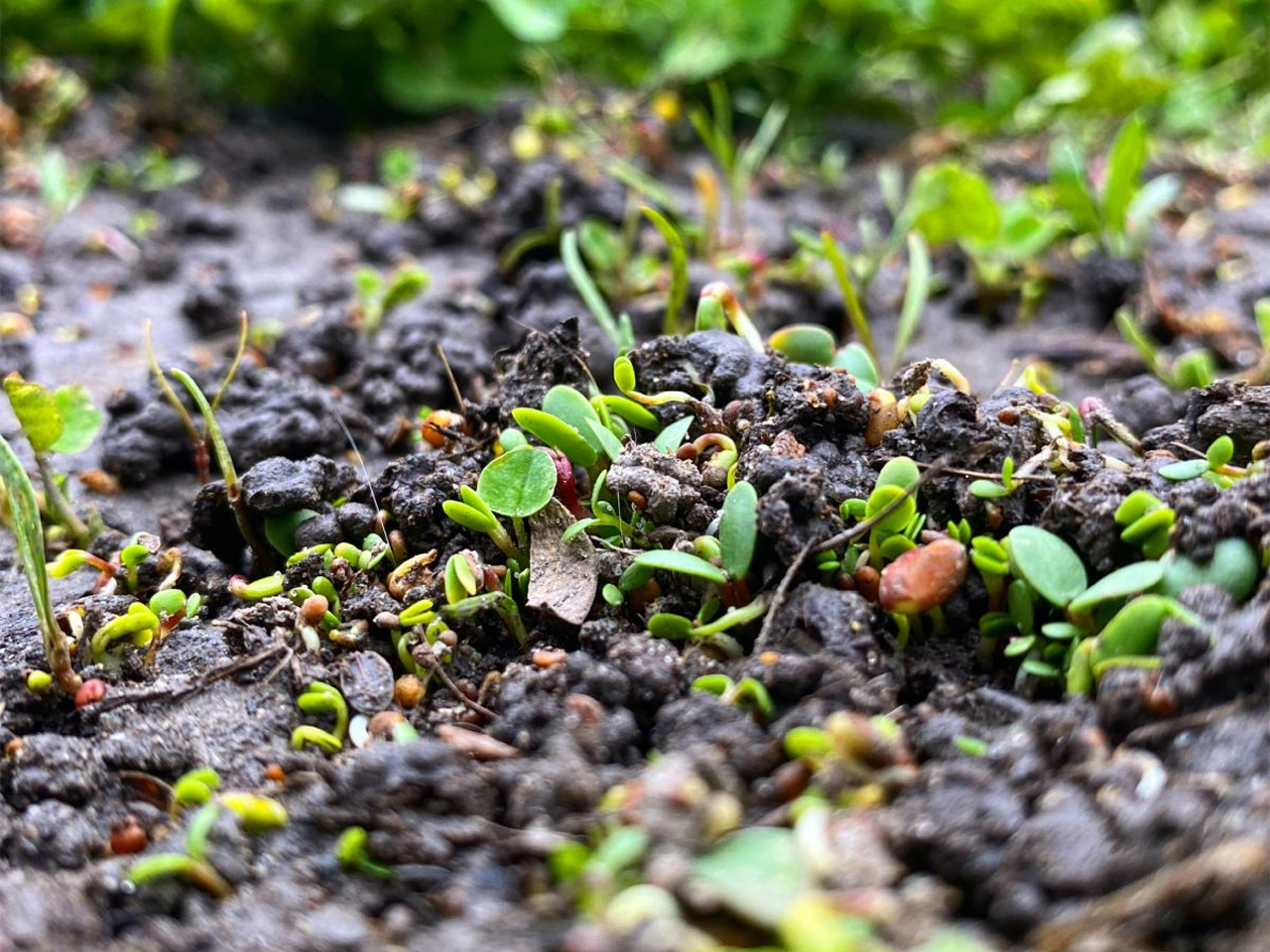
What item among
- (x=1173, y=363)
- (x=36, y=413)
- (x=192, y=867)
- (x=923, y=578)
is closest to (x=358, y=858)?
(x=192, y=867)

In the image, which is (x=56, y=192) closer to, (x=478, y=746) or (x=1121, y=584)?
(x=478, y=746)

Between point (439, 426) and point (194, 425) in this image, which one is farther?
point (194, 425)

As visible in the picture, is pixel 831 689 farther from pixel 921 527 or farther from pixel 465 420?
pixel 465 420

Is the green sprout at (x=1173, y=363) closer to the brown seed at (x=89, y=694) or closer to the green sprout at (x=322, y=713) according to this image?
the green sprout at (x=322, y=713)

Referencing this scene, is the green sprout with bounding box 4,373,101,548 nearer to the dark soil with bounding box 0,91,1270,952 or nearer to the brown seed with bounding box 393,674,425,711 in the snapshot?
the dark soil with bounding box 0,91,1270,952

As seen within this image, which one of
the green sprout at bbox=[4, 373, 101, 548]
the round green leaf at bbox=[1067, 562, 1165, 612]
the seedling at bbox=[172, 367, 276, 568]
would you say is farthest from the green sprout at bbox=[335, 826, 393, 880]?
the green sprout at bbox=[4, 373, 101, 548]

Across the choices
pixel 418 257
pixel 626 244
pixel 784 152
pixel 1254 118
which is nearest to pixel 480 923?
pixel 626 244
